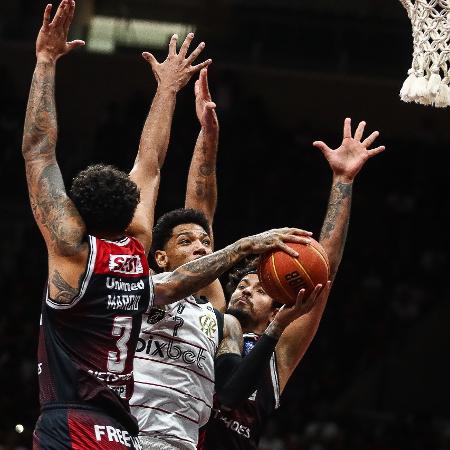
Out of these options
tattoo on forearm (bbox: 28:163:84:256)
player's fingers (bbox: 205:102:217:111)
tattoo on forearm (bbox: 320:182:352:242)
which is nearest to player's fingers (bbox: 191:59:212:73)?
player's fingers (bbox: 205:102:217:111)

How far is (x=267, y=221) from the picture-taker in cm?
1451

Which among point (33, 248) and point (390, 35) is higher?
point (390, 35)

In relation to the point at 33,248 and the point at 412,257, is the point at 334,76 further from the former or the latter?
the point at 33,248

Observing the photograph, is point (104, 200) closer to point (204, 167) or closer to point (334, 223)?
point (334, 223)

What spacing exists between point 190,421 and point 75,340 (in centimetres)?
94

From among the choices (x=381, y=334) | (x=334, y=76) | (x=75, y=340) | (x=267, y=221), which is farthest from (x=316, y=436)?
(x=75, y=340)

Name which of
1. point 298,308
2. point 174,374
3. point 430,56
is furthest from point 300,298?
point 430,56

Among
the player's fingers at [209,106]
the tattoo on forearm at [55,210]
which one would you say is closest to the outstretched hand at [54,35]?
the tattoo on forearm at [55,210]

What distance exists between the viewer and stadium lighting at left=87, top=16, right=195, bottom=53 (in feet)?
49.7

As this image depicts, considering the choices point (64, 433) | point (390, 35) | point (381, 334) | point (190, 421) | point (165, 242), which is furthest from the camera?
point (390, 35)

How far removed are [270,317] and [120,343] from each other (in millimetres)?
1632

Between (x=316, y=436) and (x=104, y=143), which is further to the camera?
(x=104, y=143)

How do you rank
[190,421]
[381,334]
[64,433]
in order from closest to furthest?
[64,433], [190,421], [381,334]

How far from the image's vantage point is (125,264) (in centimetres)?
418
